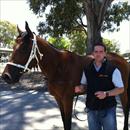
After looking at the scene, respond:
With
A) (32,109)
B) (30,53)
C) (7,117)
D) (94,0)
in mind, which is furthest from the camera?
(94,0)

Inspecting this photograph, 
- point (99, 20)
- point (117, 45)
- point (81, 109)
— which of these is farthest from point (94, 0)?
point (117, 45)

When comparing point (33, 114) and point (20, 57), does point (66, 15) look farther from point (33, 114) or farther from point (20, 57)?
point (20, 57)

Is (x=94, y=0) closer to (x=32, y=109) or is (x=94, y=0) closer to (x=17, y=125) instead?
Result: (x=32, y=109)

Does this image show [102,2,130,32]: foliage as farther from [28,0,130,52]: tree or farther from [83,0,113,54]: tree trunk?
[83,0,113,54]: tree trunk

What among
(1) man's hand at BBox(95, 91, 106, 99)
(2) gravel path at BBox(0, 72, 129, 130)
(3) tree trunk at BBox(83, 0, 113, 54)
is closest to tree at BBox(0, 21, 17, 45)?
(3) tree trunk at BBox(83, 0, 113, 54)

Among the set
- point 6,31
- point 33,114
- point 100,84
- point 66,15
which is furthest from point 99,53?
point 6,31

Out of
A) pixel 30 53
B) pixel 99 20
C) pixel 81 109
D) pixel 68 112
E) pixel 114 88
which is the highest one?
pixel 99 20

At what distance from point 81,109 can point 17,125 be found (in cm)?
281

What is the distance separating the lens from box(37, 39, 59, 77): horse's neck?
237 inches

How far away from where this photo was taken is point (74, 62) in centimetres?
627

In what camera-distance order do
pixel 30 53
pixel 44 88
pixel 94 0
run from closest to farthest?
pixel 30 53, pixel 44 88, pixel 94 0

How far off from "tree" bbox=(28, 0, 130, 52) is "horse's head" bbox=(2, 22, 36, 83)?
54.8 feet

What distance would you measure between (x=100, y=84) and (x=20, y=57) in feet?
4.81

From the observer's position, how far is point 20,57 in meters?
5.59
